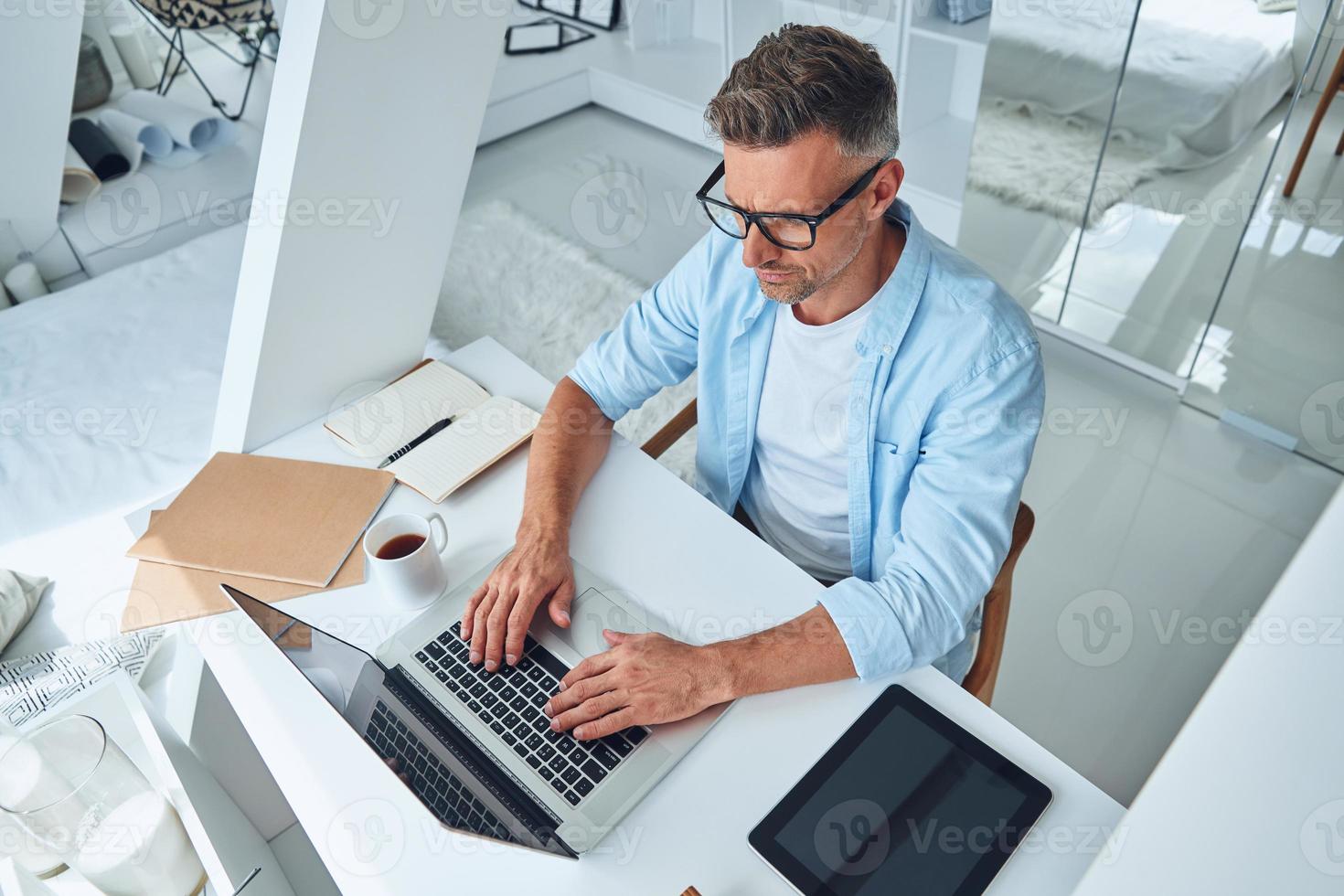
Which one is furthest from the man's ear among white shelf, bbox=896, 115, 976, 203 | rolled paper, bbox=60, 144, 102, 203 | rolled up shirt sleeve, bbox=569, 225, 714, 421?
rolled paper, bbox=60, 144, 102, 203

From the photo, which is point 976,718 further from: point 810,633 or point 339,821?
point 339,821

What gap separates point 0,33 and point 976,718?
3.21m

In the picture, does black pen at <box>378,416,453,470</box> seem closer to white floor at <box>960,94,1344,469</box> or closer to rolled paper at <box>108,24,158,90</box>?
white floor at <box>960,94,1344,469</box>

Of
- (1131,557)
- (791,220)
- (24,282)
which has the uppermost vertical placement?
(791,220)

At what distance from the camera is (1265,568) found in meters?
2.25

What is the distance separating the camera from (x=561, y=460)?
4.68 feet

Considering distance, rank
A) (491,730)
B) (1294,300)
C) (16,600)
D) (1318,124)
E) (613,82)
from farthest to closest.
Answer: (613,82) → (1294,300) → (1318,124) → (16,600) → (491,730)

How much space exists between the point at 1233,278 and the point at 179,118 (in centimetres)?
351

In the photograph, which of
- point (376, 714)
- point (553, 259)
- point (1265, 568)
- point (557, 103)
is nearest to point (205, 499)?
point (376, 714)

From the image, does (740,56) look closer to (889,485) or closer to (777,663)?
(889,485)

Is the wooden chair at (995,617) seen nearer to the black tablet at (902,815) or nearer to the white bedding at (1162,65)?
the black tablet at (902,815)

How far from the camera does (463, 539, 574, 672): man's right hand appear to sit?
3.95ft

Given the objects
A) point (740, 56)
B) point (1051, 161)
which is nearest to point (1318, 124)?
point (1051, 161)

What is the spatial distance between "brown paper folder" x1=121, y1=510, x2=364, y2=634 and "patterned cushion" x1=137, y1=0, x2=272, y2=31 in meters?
2.72
